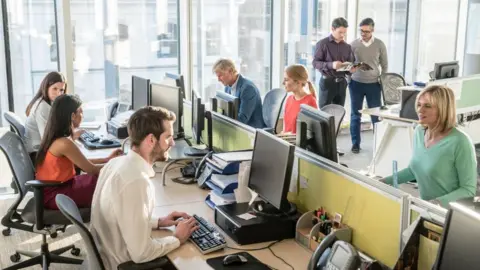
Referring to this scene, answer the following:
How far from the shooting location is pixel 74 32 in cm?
602

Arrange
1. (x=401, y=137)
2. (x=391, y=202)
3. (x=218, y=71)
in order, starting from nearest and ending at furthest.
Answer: (x=391, y=202) < (x=218, y=71) < (x=401, y=137)

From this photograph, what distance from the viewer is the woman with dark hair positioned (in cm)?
445

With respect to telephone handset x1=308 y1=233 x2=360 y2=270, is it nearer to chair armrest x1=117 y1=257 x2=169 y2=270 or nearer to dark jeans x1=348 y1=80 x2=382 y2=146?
chair armrest x1=117 y1=257 x2=169 y2=270

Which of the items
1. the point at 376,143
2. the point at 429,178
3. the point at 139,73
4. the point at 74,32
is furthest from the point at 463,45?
the point at 429,178

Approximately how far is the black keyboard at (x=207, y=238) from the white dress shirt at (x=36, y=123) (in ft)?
7.31

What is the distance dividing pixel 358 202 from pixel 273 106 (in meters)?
3.05

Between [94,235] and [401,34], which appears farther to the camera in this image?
[401,34]

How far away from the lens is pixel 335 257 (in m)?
1.93

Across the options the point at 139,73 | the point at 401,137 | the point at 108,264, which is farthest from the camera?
the point at 139,73

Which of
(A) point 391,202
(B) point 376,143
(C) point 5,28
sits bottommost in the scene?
(B) point 376,143

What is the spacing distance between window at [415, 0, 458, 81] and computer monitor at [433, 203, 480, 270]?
7694 millimetres

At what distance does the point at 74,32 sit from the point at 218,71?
207cm

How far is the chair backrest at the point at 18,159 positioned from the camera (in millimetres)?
3438

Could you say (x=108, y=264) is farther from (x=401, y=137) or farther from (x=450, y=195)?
(x=401, y=137)
